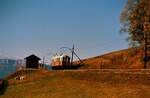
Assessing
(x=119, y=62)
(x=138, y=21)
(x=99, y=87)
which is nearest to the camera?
(x=99, y=87)

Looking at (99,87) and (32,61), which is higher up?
(32,61)

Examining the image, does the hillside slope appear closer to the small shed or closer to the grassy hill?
the small shed

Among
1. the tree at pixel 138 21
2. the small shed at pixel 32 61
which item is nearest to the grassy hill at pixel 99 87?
the tree at pixel 138 21

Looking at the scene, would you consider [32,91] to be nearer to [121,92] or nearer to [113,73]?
[113,73]

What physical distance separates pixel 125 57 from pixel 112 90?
46359mm

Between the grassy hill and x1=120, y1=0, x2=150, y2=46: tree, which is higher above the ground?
x1=120, y1=0, x2=150, y2=46: tree

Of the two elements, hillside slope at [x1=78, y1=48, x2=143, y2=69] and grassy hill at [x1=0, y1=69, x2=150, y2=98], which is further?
hillside slope at [x1=78, y1=48, x2=143, y2=69]

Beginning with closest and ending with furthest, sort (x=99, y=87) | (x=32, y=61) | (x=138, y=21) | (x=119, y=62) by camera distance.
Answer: (x=99, y=87), (x=138, y=21), (x=119, y=62), (x=32, y=61)

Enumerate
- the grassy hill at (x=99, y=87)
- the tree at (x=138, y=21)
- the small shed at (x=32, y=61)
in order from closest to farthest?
the grassy hill at (x=99, y=87), the tree at (x=138, y=21), the small shed at (x=32, y=61)

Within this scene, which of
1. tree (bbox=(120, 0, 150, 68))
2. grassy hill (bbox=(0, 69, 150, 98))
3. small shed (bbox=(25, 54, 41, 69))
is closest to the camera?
grassy hill (bbox=(0, 69, 150, 98))

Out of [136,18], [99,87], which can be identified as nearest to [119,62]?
[136,18]

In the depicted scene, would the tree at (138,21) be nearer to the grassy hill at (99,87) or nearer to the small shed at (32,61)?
the grassy hill at (99,87)

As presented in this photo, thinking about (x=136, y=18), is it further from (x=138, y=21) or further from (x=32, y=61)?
(x=32, y=61)

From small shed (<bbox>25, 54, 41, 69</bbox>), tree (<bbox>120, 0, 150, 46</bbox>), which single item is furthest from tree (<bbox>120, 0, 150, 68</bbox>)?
small shed (<bbox>25, 54, 41, 69</bbox>)
